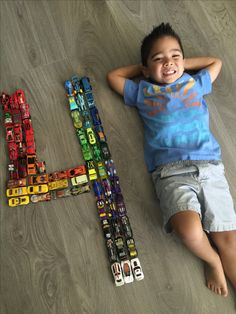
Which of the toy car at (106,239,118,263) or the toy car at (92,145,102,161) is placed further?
the toy car at (92,145,102,161)

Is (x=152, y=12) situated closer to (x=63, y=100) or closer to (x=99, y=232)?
(x=63, y=100)

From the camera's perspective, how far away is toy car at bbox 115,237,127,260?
1.11m

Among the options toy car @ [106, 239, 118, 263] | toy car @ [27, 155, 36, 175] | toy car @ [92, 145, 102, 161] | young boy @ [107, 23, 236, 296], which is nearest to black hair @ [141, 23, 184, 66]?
young boy @ [107, 23, 236, 296]

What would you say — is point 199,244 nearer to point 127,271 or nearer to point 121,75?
point 127,271

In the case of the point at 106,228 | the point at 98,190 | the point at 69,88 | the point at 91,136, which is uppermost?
the point at 69,88

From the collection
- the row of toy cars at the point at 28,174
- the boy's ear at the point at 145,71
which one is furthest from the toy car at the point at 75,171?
the boy's ear at the point at 145,71

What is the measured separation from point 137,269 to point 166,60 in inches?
30.1

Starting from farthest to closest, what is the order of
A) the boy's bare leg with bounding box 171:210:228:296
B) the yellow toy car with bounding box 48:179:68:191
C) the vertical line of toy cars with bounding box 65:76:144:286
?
the yellow toy car with bounding box 48:179:68:191 < the vertical line of toy cars with bounding box 65:76:144:286 < the boy's bare leg with bounding box 171:210:228:296

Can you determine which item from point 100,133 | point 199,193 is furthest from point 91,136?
point 199,193

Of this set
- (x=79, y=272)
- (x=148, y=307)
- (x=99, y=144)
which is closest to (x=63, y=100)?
(x=99, y=144)

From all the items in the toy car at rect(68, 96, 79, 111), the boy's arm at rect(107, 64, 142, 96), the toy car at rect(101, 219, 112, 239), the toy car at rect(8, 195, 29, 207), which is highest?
the boy's arm at rect(107, 64, 142, 96)

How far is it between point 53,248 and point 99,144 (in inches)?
17.3

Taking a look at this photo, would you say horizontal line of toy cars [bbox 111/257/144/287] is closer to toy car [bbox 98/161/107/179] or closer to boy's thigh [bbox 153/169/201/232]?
boy's thigh [bbox 153/169/201/232]

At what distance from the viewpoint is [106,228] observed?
1.14 meters
